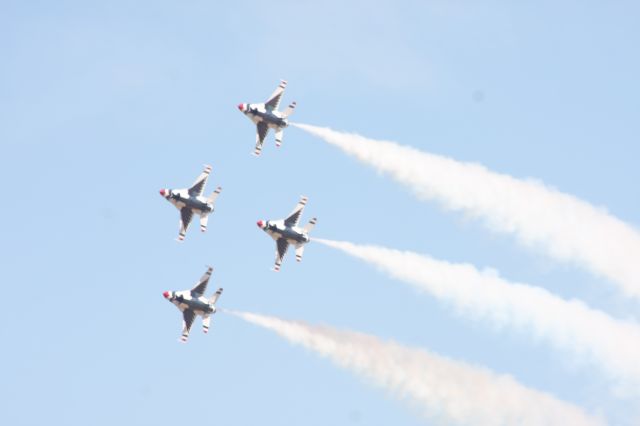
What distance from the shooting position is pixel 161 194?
149500 mm

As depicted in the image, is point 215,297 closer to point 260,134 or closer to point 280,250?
point 280,250

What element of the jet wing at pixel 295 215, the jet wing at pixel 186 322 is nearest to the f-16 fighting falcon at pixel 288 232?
the jet wing at pixel 295 215

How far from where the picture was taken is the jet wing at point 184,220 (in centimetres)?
14875

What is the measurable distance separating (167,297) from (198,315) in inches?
127

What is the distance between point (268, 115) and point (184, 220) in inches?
415

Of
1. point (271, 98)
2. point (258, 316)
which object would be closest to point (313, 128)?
point (271, 98)

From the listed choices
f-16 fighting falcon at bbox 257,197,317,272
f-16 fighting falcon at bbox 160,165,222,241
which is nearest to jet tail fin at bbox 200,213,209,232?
f-16 fighting falcon at bbox 160,165,222,241

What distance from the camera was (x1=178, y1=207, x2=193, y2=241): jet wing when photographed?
149m

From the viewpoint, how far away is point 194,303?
144000 millimetres

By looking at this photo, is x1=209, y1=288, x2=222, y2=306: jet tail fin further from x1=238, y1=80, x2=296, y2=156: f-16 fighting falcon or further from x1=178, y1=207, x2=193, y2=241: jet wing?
x1=238, y1=80, x2=296, y2=156: f-16 fighting falcon

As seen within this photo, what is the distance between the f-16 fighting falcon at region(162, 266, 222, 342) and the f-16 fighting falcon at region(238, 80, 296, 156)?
11.5 meters

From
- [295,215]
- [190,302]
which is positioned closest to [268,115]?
[295,215]

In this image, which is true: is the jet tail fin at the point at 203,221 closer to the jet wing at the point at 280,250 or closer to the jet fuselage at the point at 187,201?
the jet fuselage at the point at 187,201

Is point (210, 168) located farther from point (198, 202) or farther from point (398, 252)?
point (398, 252)
